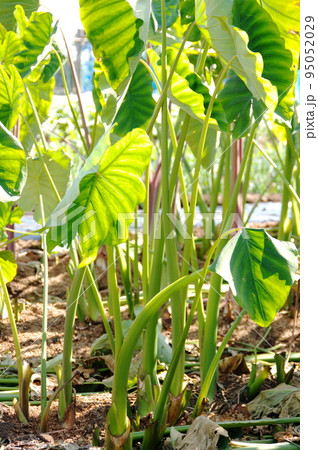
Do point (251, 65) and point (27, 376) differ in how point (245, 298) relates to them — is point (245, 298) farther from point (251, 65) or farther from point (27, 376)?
point (27, 376)

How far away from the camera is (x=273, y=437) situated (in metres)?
1.01

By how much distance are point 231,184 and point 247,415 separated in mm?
731

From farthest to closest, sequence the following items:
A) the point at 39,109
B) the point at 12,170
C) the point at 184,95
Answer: the point at 39,109 → the point at 184,95 → the point at 12,170

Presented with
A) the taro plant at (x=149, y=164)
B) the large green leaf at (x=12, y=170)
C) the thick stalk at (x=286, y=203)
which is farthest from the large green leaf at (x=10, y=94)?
the thick stalk at (x=286, y=203)

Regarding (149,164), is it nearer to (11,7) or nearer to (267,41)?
(267,41)

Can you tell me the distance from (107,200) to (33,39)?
17.7 inches

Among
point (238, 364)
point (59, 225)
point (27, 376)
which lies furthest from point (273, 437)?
point (59, 225)

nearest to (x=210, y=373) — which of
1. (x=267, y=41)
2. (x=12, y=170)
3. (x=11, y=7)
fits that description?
(x=12, y=170)

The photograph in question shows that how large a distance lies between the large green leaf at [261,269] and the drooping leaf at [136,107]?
0.55 m

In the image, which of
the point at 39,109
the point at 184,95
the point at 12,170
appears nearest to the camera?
the point at 12,170

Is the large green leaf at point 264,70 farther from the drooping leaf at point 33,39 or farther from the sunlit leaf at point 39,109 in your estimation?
the sunlit leaf at point 39,109

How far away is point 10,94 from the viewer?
105 centimetres

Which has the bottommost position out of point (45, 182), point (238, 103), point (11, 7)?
point (45, 182)

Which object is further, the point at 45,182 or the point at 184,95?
the point at 45,182
